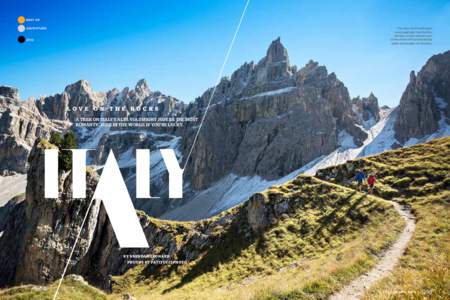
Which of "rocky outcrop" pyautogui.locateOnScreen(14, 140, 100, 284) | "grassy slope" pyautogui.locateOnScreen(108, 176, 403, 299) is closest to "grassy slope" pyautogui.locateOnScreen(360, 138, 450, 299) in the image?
"grassy slope" pyautogui.locateOnScreen(108, 176, 403, 299)

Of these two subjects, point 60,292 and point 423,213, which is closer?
point 60,292

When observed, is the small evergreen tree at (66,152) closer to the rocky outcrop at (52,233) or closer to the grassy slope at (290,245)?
the rocky outcrop at (52,233)

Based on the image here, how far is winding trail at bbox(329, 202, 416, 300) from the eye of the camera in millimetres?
15500

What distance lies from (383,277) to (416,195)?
2412cm

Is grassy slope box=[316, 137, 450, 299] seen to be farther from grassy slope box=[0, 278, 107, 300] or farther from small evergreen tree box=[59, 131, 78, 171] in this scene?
small evergreen tree box=[59, 131, 78, 171]

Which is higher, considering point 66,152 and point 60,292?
point 66,152

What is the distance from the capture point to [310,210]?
43188mm

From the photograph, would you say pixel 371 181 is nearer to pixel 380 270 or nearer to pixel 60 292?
pixel 380 270

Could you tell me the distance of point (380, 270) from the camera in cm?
1883

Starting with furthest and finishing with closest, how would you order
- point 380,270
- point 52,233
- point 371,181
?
point 52,233 → point 371,181 → point 380,270

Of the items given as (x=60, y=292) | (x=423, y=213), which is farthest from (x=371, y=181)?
(x=60, y=292)

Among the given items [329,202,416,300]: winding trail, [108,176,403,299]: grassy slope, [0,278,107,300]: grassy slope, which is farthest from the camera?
[108,176,403,299]: grassy slope

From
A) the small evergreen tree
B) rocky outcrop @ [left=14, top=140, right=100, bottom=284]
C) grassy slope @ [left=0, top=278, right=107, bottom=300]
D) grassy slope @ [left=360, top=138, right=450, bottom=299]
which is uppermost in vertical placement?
the small evergreen tree

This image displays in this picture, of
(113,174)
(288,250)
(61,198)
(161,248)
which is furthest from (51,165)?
(288,250)
